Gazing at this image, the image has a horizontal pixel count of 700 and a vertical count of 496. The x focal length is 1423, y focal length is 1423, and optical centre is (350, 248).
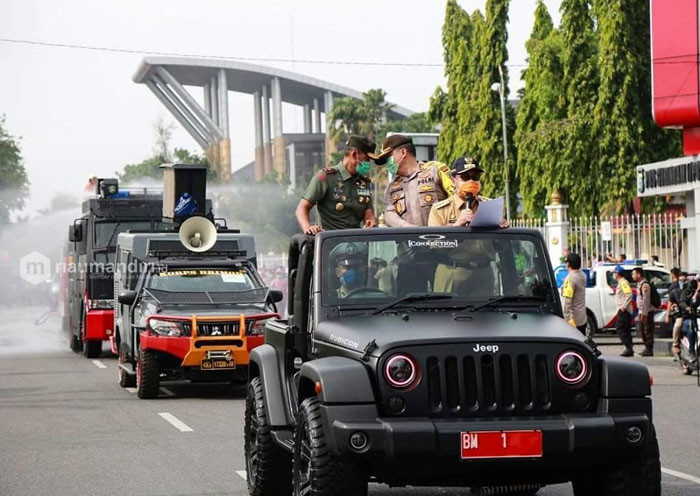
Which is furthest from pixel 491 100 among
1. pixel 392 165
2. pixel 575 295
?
pixel 392 165

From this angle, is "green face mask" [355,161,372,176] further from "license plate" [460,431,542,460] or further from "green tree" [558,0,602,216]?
"green tree" [558,0,602,216]

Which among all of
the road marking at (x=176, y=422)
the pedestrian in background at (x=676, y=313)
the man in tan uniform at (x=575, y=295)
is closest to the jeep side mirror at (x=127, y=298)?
the road marking at (x=176, y=422)

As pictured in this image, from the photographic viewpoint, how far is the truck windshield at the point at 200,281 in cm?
1905

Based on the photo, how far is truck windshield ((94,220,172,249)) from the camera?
2659 cm

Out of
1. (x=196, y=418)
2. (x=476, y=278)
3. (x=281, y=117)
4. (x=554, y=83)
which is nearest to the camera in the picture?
(x=476, y=278)

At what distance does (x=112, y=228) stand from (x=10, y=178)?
5533 cm

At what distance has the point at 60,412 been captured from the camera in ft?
52.9

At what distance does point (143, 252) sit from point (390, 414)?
13967 millimetres

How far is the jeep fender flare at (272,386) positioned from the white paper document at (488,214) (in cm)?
159

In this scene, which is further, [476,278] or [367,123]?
[367,123]

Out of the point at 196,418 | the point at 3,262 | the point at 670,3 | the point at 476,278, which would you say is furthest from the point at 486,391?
the point at 3,262

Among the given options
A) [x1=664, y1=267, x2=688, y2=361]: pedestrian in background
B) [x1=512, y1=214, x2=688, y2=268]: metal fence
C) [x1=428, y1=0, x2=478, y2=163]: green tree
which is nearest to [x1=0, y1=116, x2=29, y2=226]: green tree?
[x1=428, y1=0, x2=478, y2=163]: green tree

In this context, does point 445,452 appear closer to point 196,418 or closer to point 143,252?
point 196,418

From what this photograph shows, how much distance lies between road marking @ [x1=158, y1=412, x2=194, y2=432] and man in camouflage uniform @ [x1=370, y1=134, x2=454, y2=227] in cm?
503
